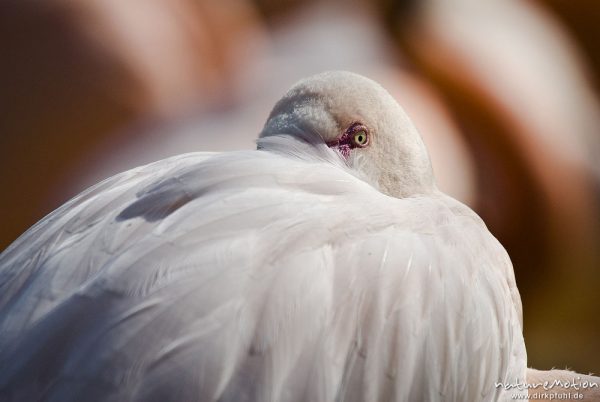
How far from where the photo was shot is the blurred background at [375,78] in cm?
160

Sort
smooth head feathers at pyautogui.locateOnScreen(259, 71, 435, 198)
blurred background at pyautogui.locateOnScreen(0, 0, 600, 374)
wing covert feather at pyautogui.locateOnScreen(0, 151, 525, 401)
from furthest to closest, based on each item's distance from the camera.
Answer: blurred background at pyautogui.locateOnScreen(0, 0, 600, 374) < smooth head feathers at pyautogui.locateOnScreen(259, 71, 435, 198) < wing covert feather at pyautogui.locateOnScreen(0, 151, 525, 401)

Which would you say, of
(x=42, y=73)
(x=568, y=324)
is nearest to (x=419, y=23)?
(x=568, y=324)

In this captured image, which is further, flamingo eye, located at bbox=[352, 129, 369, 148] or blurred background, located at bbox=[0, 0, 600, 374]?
blurred background, located at bbox=[0, 0, 600, 374]

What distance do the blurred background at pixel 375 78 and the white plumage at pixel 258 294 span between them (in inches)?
34.7

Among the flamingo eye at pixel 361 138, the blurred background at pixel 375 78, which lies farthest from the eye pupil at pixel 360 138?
the blurred background at pixel 375 78

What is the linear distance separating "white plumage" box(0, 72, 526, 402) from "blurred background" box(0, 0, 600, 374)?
2.89 ft

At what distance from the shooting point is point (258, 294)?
60cm

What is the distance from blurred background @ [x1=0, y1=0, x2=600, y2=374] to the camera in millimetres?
1603

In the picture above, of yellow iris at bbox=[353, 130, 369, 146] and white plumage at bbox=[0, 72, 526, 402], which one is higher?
yellow iris at bbox=[353, 130, 369, 146]

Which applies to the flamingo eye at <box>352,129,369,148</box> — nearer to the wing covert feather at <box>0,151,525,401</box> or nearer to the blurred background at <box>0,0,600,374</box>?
the wing covert feather at <box>0,151,525,401</box>

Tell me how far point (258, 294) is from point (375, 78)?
5.00 ft

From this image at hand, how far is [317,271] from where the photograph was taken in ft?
2.06

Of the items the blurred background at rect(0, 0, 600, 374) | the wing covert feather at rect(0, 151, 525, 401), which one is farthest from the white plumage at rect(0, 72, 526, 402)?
the blurred background at rect(0, 0, 600, 374)

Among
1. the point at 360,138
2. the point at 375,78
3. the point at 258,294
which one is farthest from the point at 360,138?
the point at 375,78
